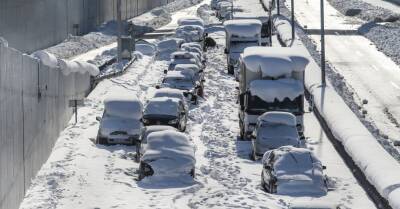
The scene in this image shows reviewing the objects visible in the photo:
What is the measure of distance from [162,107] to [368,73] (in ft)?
100

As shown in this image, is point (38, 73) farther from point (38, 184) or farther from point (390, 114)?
point (390, 114)

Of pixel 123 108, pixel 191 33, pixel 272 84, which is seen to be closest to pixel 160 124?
pixel 123 108

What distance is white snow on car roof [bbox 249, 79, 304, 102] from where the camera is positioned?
34938 mm

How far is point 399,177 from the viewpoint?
27609 millimetres

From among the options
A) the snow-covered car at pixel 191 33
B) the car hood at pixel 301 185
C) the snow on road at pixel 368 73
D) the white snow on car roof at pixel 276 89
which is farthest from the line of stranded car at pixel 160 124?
the snow-covered car at pixel 191 33

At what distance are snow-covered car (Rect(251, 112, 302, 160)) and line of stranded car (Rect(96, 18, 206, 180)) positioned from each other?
2.81 metres

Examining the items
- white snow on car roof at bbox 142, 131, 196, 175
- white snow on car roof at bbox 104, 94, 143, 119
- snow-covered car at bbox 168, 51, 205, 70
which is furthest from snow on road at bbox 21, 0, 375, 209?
snow-covered car at bbox 168, 51, 205, 70

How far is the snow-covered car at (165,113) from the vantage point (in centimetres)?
3656

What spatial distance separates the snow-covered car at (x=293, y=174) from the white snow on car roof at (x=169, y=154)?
→ 239 centimetres

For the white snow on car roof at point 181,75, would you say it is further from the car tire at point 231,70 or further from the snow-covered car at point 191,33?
the snow-covered car at point 191,33

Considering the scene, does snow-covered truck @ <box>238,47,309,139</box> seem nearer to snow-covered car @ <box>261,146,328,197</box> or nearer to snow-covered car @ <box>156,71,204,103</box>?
snow-covered car @ <box>261,146,328,197</box>

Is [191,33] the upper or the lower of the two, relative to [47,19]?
lower

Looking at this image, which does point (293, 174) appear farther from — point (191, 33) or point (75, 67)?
point (191, 33)

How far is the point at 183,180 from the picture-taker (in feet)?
93.0
